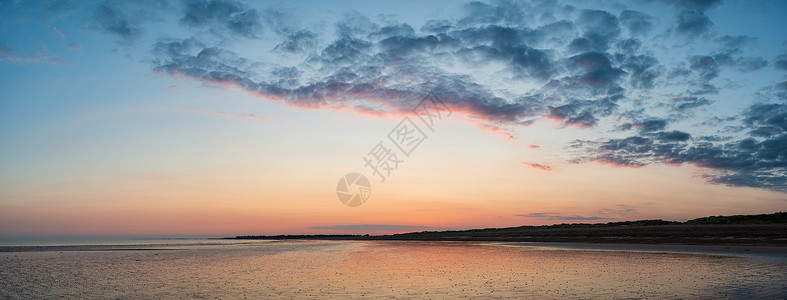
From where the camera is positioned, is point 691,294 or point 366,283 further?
point 366,283

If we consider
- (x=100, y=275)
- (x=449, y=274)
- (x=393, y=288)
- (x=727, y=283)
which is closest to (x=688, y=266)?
(x=727, y=283)

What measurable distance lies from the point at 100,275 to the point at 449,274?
20.7 m

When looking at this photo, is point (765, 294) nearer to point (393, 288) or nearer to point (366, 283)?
point (393, 288)

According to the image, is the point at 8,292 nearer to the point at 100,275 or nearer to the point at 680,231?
the point at 100,275

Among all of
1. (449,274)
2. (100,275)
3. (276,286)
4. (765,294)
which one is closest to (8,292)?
(100,275)

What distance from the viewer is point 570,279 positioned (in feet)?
72.9

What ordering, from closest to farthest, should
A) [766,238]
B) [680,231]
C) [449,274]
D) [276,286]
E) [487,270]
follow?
[276,286], [449,274], [487,270], [766,238], [680,231]

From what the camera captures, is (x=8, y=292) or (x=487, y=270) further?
(x=487, y=270)

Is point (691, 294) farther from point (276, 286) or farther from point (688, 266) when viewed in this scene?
point (276, 286)

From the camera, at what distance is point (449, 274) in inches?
1019

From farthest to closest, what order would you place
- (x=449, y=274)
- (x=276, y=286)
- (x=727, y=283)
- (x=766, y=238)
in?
(x=766, y=238), (x=449, y=274), (x=276, y=286), (x=727, y=283)

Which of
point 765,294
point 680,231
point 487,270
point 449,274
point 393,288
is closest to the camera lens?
point 765,294

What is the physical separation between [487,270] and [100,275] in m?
23.0

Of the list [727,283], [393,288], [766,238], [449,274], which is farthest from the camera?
[766,238]
